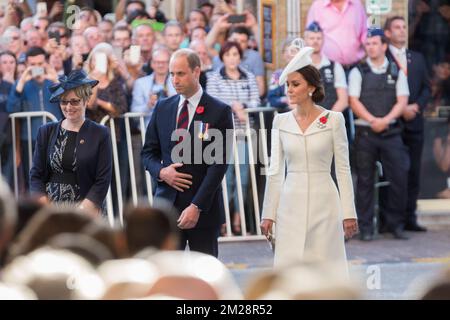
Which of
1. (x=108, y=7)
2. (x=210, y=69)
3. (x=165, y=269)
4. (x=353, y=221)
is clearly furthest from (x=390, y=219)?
(x=165, y=269)

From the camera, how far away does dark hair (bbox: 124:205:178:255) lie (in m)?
2.43

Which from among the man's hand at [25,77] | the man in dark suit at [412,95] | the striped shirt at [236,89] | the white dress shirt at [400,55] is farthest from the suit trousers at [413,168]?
the man's hand at [25,77]

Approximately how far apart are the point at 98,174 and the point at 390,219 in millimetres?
5309

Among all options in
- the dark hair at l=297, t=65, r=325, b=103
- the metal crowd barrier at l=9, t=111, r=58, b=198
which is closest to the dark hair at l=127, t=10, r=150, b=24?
the metal crowd barrier at l=9, t=111, r=58, b=198

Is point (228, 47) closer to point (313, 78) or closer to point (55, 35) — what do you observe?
point (55, 35)

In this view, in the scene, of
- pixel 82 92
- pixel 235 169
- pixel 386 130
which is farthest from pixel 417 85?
pixel 82 92

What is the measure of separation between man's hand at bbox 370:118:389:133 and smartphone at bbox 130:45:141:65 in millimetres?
2322

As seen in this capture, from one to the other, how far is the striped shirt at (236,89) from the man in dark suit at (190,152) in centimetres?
388

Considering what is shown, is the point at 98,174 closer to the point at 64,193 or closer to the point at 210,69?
the point at 64,193

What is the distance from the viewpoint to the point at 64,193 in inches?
272

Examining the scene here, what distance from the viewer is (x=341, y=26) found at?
37.4ft

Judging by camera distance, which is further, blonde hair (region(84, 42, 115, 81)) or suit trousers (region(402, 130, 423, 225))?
suit trousers (region(402, 130, 423, 225))

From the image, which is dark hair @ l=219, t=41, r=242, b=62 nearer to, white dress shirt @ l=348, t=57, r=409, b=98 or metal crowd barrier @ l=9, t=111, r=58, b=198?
white dress shirt @ l=348, t=57, r=409, b=98

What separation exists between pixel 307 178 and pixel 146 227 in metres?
4.22
